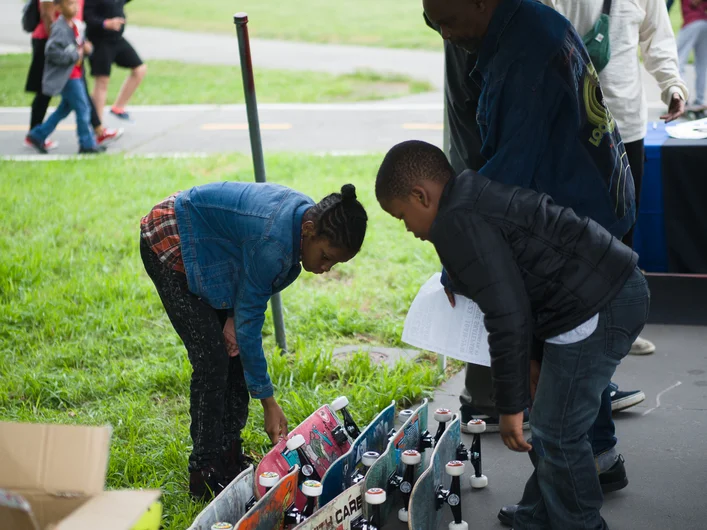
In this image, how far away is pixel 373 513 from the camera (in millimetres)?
2684

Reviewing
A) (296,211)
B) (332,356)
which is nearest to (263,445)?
(332,356)

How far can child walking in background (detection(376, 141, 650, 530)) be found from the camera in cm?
221

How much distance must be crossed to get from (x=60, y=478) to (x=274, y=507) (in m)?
0.86

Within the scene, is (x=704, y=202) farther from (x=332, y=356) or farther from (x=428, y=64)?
(x=428, y=64)

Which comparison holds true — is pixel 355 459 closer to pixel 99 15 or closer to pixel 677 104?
pixel 677 104

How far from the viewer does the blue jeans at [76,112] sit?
8398mm

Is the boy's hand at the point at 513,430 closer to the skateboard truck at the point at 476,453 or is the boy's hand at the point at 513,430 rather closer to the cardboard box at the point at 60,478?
the skateboard truck at the point at 476,453

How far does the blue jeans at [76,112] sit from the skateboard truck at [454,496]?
6.71 metres

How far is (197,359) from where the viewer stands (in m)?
2.98

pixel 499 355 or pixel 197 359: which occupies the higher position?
pixel 499 355

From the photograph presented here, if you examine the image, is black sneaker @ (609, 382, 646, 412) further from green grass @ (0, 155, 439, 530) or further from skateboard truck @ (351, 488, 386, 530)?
skateboard truck @ (351, 488, 386, 530)

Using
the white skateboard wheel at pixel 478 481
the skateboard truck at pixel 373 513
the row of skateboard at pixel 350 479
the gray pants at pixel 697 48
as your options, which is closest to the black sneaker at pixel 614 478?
the white skateboard wheel at pixel 478 481

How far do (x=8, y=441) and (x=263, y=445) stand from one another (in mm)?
1736

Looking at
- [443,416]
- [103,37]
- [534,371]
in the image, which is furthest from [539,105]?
[103,37]
